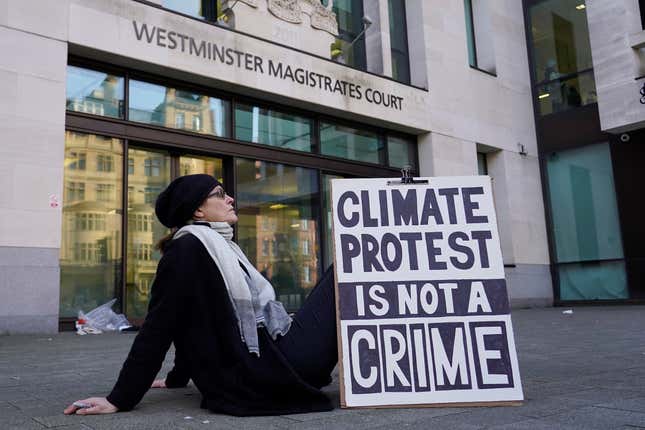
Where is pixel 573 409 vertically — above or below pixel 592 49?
below

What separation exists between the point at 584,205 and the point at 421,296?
12.8 metres

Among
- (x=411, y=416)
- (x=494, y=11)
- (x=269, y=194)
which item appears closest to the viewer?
(x=411, y=416)

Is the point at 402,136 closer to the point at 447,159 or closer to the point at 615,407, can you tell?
the point at 447,159

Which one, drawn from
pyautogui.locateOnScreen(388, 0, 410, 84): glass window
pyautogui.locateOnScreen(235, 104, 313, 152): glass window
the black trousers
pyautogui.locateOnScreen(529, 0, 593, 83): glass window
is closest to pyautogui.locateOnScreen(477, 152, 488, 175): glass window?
pyautogui.locateOnScreen(529, 0, 593, 83): glass window

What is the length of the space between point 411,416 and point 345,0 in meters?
11.9

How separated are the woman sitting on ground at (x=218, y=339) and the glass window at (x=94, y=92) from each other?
6.81 meters

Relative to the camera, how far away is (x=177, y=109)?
1002 centimetres

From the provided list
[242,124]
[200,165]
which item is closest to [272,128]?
[242,124]

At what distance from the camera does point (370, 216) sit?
10.7 feet

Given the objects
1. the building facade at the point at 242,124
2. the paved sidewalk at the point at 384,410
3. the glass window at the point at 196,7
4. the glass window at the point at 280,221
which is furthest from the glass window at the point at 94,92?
the paved sidewalk at the point at 384,410

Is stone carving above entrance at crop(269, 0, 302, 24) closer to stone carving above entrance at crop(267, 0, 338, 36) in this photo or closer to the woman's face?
stone carving above entrance at crop(267, 0, 338, 36)

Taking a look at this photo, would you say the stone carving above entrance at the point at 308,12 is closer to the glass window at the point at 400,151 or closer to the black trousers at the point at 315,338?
the glass window at the point at 400,151

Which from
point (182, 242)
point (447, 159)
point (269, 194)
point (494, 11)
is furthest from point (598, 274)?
point (182, 242)

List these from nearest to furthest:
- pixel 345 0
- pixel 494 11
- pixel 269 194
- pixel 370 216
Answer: pixel 370 216 < pixel 269 194 < pixel 345 0 < pixel 494 11
